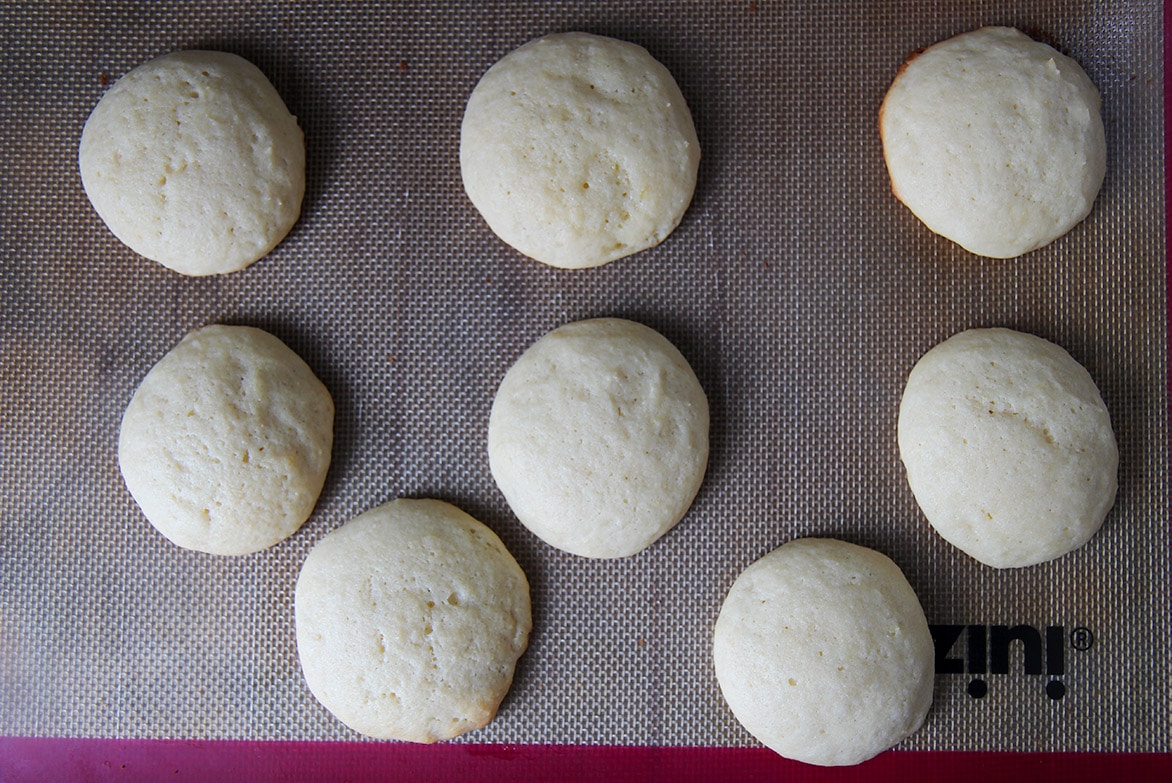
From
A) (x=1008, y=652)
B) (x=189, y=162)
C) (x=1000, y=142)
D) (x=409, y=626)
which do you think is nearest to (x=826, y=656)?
(x=1008, y=652)

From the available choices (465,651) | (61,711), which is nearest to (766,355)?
(465,651)

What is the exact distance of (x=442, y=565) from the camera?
1229 millimetres

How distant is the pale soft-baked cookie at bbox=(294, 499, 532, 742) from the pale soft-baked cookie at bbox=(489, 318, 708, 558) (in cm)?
13

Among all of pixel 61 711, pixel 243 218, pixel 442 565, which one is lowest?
pixel 61 711

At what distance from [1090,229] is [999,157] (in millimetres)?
236

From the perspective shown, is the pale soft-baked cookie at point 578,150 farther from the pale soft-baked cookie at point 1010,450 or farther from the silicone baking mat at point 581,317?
the pale soft-baked cookie at point 1010,450

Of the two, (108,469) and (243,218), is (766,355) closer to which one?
(243,218)

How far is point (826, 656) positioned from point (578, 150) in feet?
2.91

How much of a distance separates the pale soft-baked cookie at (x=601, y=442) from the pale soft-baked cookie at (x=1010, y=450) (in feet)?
1.25

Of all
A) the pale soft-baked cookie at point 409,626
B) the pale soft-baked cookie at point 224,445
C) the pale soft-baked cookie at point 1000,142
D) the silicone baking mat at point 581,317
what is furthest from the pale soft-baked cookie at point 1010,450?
the pale soft-baked cookie at point 224,445

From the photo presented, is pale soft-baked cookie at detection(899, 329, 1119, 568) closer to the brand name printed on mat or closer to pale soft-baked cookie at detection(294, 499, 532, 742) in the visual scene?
the brand name printed on mat

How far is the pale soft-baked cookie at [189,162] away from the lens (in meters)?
1.24

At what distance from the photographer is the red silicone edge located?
4.38 ft

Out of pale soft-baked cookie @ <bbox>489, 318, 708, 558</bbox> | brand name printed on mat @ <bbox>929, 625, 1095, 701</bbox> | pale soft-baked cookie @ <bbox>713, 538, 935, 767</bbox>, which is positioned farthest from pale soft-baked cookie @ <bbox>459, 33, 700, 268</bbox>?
brand name printed on mat @ <bbox>929, 625, 1095, 701</bbox>
